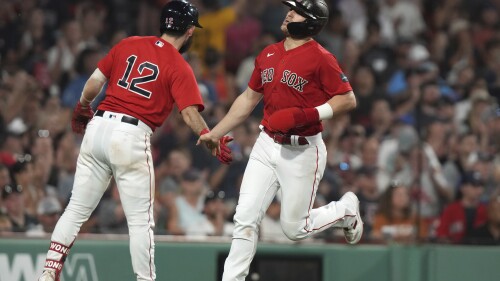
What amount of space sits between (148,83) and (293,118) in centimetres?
96

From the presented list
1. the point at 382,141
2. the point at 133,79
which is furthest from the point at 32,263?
the point at 382,141

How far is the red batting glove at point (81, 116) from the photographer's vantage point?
263 inches

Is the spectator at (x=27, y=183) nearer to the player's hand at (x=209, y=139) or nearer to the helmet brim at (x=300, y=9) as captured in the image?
the player's hand at (x=209, y=139)

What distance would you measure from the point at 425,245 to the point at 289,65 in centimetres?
246

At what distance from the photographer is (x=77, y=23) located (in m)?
10.9

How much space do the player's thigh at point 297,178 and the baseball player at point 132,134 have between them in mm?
371

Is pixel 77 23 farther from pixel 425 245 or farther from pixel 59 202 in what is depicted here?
pixel 425 245

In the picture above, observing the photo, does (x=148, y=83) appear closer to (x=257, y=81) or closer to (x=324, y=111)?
(x=257, y=81)

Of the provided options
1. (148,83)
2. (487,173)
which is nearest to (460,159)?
(487,173)

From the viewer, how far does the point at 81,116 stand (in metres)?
6.75

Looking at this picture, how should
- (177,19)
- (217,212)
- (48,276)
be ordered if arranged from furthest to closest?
(217,212) < (177,19) < (48,276)

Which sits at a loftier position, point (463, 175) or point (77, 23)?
point (77, 23)

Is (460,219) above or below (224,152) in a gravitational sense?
below

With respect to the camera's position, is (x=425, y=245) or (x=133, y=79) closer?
(x=133, y=79)
